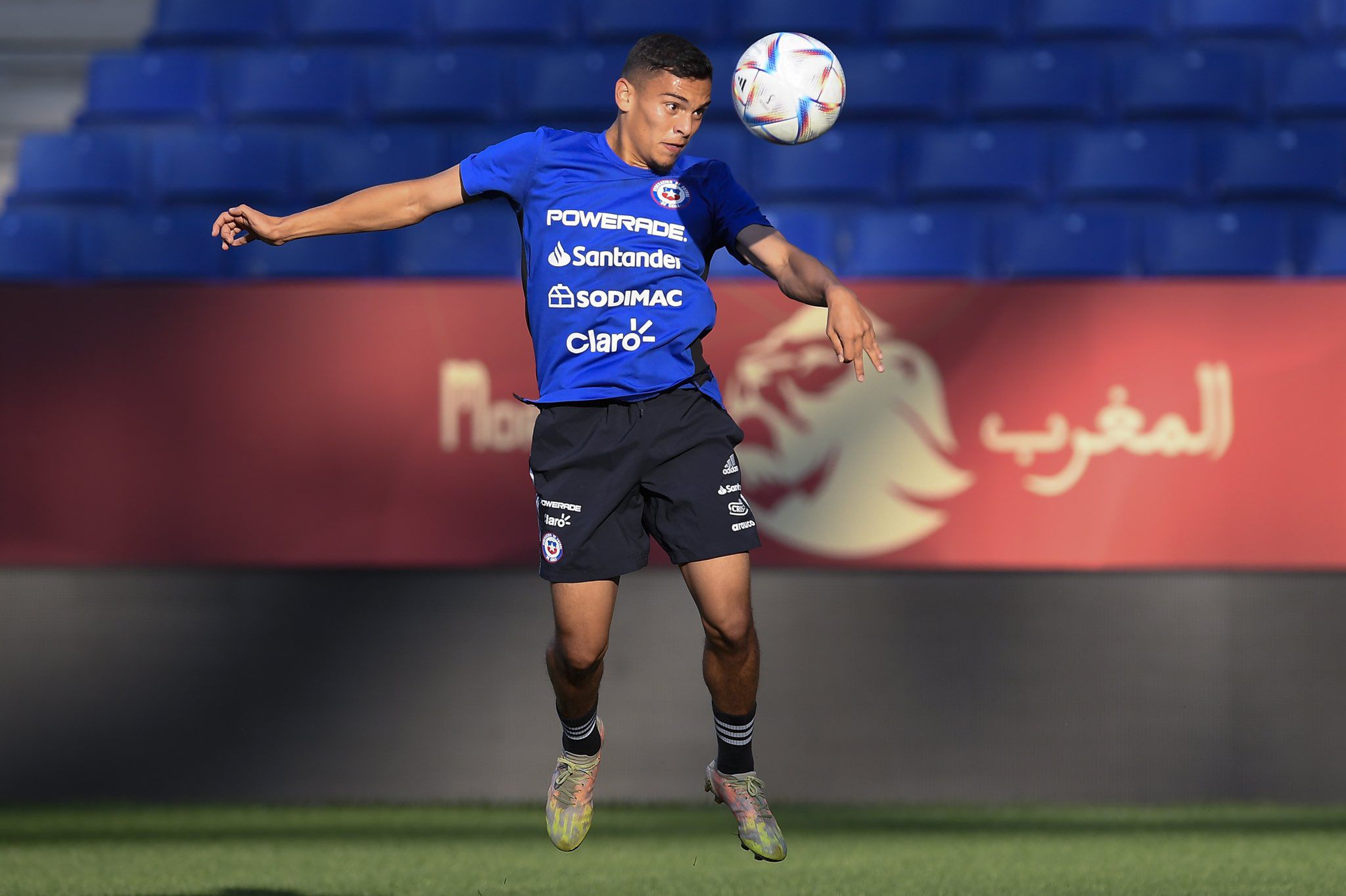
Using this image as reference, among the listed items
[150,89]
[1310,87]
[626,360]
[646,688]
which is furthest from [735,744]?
[150,89]

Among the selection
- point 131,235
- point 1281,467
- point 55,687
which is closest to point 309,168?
point 131,235

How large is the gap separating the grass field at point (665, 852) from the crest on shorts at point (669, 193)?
229 cm

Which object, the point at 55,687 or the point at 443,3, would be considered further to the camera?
the point at 443,3

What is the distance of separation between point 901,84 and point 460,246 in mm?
2427

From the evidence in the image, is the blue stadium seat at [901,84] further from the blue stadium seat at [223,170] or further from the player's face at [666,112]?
the player's face at [666,112]

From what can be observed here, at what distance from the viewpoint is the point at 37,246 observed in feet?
26.6

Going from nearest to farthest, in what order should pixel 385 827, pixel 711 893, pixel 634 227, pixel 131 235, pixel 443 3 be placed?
pixel 634 227 → pixel 711 893 → pixel 385 827 → pixel 131 235 → pixel 443 3

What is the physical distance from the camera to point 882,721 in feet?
21.5

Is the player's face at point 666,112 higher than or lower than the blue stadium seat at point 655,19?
lower

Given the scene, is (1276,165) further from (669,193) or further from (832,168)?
(669,193)

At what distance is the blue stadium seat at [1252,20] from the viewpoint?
8516mm

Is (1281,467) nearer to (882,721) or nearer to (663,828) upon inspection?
(882,721)

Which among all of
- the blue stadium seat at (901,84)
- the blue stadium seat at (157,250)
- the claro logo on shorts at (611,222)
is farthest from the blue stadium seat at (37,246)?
the claro logo on shorts at (611,222)

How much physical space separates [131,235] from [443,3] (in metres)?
2.12
